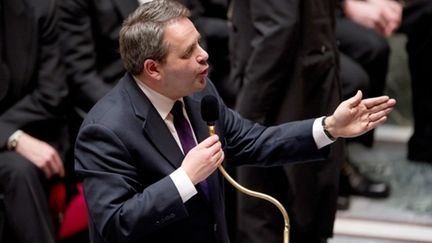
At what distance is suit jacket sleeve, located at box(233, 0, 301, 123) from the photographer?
2.54 m

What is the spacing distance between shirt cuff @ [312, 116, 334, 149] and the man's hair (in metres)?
0.41

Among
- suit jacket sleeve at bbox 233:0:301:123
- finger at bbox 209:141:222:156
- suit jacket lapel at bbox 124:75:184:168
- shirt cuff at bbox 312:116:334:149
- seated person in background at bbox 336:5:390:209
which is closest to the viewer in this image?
finger at bbox 209:141:222:156

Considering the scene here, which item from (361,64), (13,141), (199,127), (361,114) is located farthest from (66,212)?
(361,64)

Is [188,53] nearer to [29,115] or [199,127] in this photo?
[199,127]

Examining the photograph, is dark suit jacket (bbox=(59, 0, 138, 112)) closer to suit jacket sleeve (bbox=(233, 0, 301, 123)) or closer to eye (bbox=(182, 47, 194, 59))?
suit jacket sleeve (bbox=(233, 0, 301, 123))

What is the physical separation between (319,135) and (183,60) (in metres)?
0.39

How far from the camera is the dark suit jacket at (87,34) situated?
301cm

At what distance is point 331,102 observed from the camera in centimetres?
268

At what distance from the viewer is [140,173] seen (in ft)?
6.34

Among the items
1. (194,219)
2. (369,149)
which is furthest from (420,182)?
(194,219)

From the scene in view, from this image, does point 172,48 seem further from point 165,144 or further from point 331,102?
point 331,102

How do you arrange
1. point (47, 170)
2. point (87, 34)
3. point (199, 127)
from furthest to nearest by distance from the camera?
point (87, 34) < point (47, 170) < point (199, 127)

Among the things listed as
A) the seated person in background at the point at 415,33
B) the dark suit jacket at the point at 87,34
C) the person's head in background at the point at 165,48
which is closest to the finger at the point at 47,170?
the dark suit jacket at the point at 87,34

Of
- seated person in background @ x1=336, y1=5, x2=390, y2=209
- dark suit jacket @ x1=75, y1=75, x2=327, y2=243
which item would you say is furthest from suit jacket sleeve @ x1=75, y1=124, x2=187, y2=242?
seated person in background @ x1=336, y1=5, x2=390, y2=209
